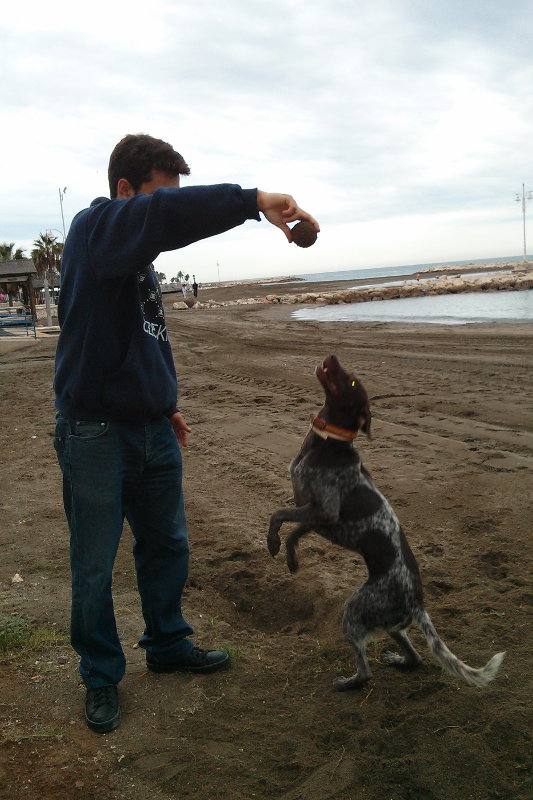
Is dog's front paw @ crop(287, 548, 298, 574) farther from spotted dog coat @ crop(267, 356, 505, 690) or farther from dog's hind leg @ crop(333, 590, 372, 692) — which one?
dog's hind leg @ crop(333, 590, 372, 692)

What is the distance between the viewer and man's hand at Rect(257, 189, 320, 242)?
2662 mm

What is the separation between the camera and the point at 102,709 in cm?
319

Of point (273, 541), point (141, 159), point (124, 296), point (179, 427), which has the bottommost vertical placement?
point (273, 541)

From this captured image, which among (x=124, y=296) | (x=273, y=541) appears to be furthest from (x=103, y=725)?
(x=124, y=296)

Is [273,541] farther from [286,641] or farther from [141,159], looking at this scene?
[141,159]

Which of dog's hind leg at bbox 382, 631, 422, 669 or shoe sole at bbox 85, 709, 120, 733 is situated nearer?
shoe sole at bbox 85, 709, 120, 733

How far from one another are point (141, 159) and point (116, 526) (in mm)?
1799

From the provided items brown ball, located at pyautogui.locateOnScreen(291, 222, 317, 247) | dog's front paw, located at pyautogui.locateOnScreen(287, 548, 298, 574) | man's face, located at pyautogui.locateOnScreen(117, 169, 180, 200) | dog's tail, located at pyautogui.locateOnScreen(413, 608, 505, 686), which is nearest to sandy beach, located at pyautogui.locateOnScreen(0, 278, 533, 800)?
dog's tail, located at pyautogui.locateOnScreen(413, 608, 505, 686)

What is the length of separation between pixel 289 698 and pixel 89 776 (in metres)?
1.07

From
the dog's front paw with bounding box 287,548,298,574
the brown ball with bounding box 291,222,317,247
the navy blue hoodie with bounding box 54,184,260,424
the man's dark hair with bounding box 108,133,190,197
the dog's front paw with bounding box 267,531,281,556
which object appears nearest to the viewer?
the navy blue hoodie with bounding box 54,184,260,424

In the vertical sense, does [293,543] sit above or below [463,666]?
above

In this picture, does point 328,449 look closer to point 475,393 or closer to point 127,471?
point 127,471

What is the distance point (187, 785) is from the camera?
276cm

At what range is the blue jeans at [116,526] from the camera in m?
3.15
